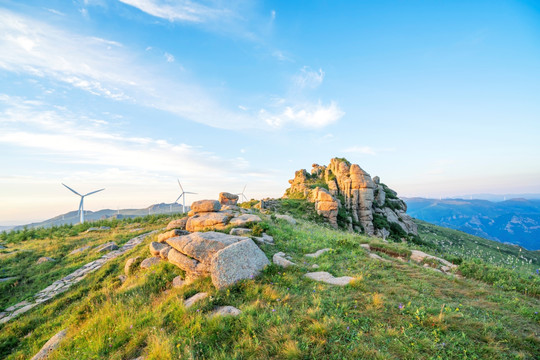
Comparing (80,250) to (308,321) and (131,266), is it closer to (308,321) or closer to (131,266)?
(131,266)

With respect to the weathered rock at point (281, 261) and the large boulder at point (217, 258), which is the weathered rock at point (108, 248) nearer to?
the large boulder at point (217, 258)

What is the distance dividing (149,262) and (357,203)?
44862 millimetres

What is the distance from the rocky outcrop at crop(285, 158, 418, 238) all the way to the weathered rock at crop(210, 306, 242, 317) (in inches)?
1386

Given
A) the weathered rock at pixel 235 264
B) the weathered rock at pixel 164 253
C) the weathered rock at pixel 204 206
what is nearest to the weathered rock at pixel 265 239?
the weathered rock at pixel 235 264

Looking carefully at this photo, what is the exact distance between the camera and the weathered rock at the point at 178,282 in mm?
9637

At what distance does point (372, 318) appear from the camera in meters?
6.61

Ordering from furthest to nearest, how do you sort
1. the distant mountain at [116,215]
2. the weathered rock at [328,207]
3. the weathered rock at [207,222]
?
the weathered rock at [328,207], the distant mountain at [116,215], the weathered rock at [207,222]

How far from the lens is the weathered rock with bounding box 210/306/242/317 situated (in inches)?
273

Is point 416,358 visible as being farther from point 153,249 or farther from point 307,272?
point 153,249

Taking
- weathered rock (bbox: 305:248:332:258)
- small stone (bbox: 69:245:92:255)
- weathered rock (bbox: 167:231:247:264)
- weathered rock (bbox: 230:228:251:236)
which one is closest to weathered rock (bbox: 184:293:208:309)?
weathered rock (bbox: 167:231:247:264)

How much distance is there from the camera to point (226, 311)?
7.19m

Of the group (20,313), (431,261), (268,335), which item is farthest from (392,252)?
(20,313)

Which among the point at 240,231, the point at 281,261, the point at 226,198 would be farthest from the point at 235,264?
the point at 226,198

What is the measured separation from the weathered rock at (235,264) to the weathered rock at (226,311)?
44.4 inches
